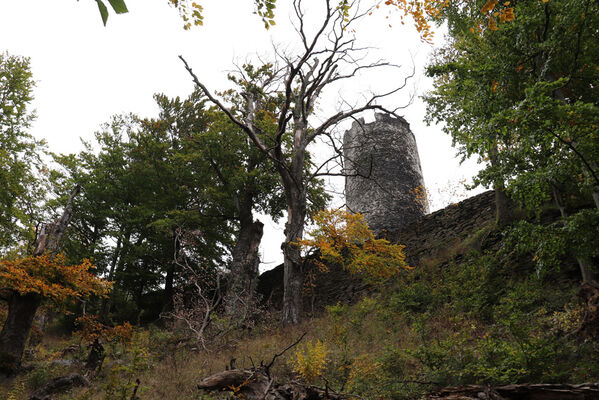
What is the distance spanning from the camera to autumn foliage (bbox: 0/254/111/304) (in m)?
Result: 8.08

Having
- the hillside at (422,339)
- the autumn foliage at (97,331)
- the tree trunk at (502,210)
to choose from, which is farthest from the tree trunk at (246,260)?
the tree trunk at (502,210)

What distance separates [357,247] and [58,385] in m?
7.40

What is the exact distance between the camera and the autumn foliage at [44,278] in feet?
26.5

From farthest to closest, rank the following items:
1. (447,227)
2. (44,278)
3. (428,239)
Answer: (428,239), (447,227), (44,278)

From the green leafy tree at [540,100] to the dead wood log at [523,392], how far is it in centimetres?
Answer: 258

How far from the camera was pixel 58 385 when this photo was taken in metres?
7.00

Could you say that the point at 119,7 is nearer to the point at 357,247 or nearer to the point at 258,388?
the point at 258,388

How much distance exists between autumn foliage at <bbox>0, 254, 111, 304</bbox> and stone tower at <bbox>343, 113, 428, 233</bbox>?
9.74 metres

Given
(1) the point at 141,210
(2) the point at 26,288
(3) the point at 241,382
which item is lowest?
(3) the point at 241,382

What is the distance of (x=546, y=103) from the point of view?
463cm

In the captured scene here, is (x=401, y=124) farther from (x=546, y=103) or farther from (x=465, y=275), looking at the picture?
(x=546, y=103)

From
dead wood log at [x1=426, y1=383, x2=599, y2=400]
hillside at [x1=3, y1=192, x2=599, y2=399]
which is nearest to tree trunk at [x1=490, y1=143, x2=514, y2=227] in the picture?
hillside at [x1=3, y1=192, x2=599, y2=399]

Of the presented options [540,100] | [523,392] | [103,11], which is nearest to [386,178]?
[540,100]

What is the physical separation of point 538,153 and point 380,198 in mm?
9224
